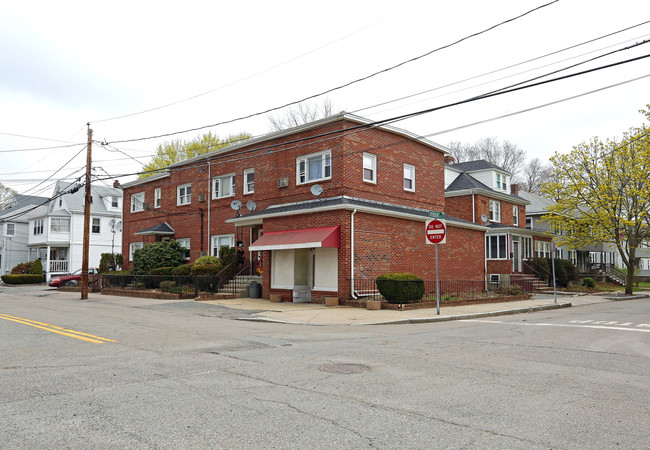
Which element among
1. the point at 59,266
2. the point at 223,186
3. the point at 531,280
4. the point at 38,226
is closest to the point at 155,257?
the point at 223,186

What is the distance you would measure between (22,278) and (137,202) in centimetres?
1627

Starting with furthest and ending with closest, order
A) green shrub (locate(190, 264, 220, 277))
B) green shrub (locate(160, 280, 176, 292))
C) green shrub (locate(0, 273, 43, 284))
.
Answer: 1. green shrub (locate(0, 273, 43, 284))
2. green shrub (locate(190, 264, 220, 277))
3. green shrub (locate(160, 280, 176, 292))

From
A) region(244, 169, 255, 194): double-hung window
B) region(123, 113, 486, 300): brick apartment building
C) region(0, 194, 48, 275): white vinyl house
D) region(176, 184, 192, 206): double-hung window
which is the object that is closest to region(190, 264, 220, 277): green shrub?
region(123, 113, 486, 300): brick apartment building

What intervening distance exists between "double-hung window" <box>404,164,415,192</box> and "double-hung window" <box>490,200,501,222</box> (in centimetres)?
1326

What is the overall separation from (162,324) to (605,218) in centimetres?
2867

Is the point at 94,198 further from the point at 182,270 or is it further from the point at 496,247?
the point at 496,247

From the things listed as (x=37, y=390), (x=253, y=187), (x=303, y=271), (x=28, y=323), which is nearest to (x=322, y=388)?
(x=37, y=390)

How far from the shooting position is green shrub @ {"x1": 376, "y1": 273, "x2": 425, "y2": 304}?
58.0 ft

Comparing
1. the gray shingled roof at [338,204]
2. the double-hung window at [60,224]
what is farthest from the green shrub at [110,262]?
the gray shingled roof at [338,204]

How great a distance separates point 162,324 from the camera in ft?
45.8

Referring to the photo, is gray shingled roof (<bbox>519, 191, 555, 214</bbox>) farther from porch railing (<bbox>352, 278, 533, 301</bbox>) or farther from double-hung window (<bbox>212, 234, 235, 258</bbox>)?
double-hung window (<bbox>212, 234, 235, 258</bbox>)

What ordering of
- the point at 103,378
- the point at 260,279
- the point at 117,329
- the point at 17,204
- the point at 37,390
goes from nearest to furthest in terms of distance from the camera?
the point at 37,390, the point at 103,378, the point at 117,329, the point at 260,279, the point at 17,204

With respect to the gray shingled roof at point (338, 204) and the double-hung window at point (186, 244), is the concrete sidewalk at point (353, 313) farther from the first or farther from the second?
the double-hung window at point (186, 244)

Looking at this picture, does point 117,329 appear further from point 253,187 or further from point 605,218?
point 605,218
